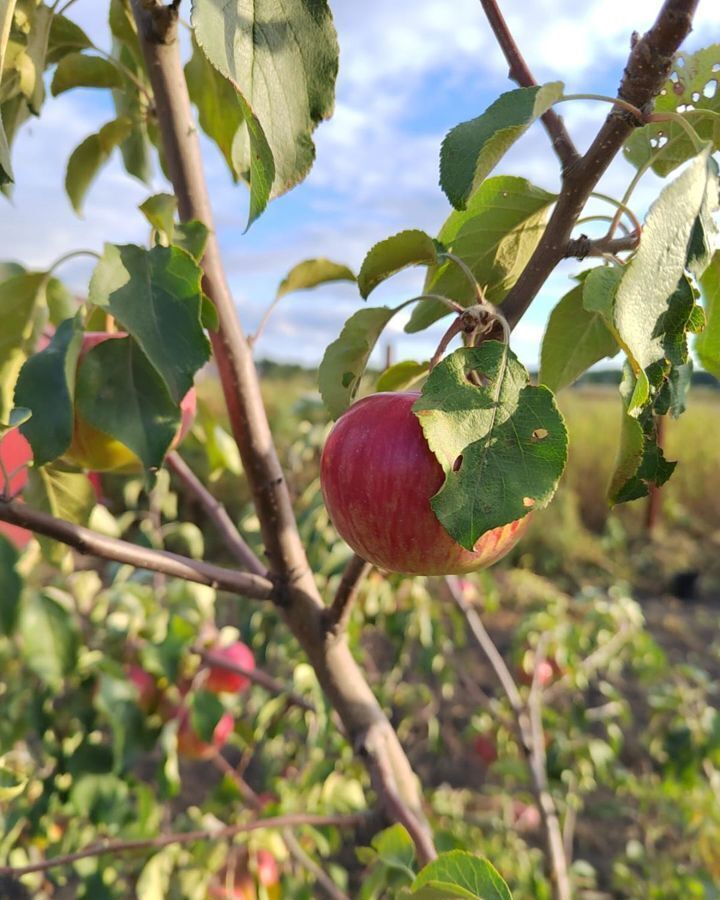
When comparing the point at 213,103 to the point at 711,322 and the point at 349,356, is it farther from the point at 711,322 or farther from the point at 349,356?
the point at 711,322

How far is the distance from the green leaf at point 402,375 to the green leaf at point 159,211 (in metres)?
0.17

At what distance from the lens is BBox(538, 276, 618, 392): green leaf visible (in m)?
0.46

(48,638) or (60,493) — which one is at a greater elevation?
(60,493)

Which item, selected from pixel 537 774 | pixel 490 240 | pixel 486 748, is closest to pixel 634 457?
pixel 490 240

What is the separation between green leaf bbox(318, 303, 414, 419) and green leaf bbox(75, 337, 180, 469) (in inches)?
3.9

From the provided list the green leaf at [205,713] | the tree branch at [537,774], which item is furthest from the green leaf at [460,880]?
the tree branch at [537,774]

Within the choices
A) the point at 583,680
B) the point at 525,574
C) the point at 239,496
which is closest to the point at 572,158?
the point at 583,680

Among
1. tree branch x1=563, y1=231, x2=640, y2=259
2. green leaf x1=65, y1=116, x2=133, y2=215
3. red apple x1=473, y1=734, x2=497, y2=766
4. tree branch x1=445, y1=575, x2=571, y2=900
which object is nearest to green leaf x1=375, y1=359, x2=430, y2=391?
tree branch x1=563, y1=231, x2=640, y2=259

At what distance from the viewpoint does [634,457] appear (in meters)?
0.35

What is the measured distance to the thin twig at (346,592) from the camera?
→ 1.77ft

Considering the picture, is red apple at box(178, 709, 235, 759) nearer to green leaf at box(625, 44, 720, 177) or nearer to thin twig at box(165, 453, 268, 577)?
thin twig at box(165, 453, 268, 577)

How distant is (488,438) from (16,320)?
1.41ft

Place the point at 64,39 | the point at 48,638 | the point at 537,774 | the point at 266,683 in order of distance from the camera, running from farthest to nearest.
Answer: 1. the point at 537,774
2. the point at 266,683
3. the point at 48,638
4. the point at 64,39

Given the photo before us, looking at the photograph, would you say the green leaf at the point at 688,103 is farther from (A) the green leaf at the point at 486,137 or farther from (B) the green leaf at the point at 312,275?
(B) the green leaf at the point at 312,275
